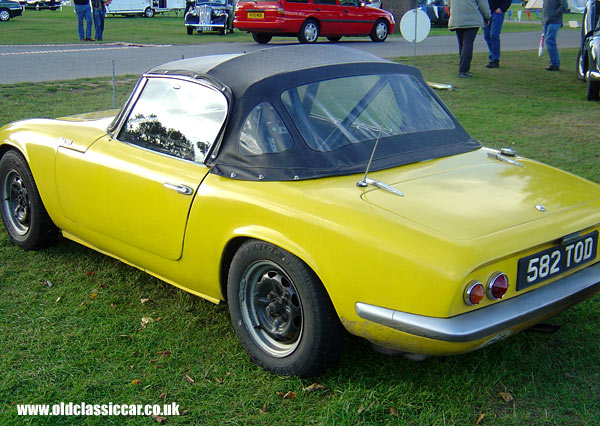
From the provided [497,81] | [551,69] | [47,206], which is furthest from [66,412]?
[551,69]

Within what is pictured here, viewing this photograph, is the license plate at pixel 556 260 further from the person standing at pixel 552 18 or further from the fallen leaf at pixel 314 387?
the person standing at pixel 552 18

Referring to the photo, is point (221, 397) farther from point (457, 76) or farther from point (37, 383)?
point (457, 76)

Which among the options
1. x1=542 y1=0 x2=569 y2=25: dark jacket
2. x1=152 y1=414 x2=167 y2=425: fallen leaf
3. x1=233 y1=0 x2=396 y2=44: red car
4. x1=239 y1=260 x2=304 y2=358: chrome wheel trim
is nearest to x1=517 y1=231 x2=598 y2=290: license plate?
x1=239 y1=260 x2=304 y2=358: chrome wheel trim

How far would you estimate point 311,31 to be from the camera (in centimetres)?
1895

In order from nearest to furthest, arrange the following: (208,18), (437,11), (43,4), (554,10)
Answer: (554,10)
(208,18)
(437,11)
(43,4)

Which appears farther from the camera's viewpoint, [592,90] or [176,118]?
[592,90]

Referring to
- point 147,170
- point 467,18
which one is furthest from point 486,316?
point 467,18

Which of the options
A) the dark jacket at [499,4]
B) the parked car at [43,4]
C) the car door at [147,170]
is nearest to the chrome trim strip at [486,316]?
the car door at [147,170]

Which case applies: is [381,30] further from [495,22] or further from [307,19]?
[495,22]

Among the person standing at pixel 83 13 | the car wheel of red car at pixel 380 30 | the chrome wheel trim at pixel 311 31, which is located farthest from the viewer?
the car wheel of red car at pixel 380 30

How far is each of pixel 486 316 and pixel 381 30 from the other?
19.0 m

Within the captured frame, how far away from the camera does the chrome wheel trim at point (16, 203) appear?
15.6 ft

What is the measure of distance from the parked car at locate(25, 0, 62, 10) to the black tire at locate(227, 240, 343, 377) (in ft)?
134

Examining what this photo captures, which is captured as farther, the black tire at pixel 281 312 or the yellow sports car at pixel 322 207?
the black tire at pixel 281 312
